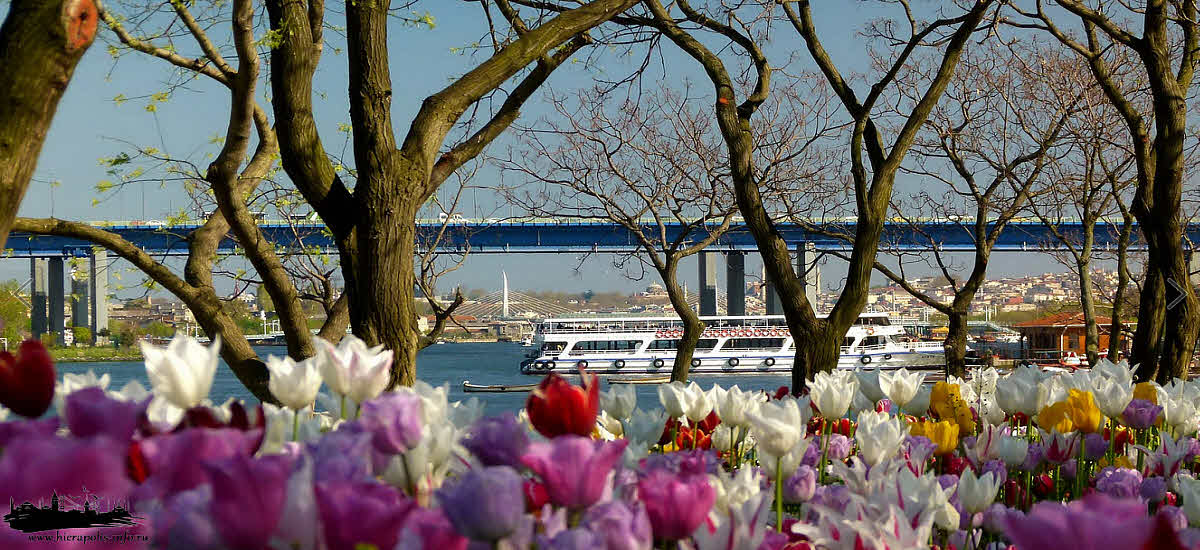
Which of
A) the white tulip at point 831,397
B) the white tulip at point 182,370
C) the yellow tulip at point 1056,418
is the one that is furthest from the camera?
the yellow tulip at point 1056,418

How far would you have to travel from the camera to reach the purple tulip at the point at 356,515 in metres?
0.59

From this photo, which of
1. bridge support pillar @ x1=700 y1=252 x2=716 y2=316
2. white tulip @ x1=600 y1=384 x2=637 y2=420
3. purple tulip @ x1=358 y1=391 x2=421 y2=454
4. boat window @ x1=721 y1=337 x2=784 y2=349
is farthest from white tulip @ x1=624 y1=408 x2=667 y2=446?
boat window @ x1=721 y1=337 x2=784 y2=349

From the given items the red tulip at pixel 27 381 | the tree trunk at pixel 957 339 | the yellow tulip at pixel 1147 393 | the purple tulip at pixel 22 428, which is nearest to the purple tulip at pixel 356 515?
the purple tulip at pixel 22 428

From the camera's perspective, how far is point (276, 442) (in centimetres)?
103

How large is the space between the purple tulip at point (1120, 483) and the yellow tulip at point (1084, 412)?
253mm

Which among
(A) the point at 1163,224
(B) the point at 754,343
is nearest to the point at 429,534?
(A) the point at 1163,224

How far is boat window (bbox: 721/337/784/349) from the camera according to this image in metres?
42.2

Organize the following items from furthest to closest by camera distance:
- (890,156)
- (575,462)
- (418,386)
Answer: (890,156), (418,386), (575,462)

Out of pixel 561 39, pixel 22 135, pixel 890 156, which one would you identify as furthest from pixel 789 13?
pixel 22 135

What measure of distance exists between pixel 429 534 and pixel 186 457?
20cm

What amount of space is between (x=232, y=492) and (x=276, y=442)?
18.3 inches

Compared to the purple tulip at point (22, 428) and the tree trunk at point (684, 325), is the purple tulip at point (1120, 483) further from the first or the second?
the tree trunk at point (684, 325)

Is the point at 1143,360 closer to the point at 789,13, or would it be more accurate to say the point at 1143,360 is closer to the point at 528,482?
the point at 789,13

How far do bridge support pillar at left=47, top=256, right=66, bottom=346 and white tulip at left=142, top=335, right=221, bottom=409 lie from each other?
123ft
